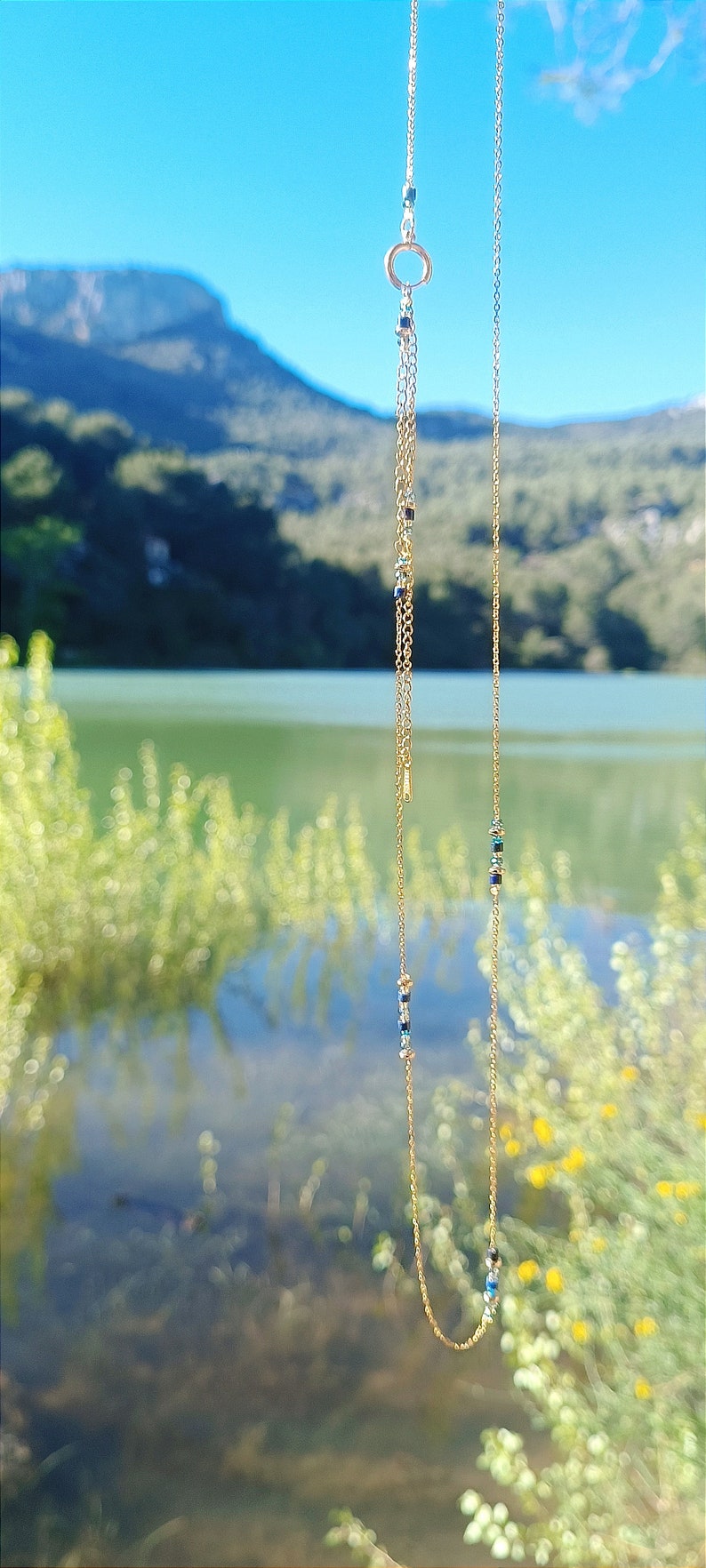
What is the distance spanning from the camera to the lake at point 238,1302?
1803 mm

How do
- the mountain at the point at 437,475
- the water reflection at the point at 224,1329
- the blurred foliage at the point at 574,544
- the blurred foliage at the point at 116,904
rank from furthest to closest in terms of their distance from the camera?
the mountain at the point at 437,475, the blurred foliage at the point at 574,544, the blurred foliage at the point at 116,904, the water reflection at the point at 224,1329

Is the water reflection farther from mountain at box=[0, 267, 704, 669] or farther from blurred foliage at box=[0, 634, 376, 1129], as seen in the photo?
mountain at box=[0, 267, 704, 669]

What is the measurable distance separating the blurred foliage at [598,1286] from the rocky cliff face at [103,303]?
31.0 metres

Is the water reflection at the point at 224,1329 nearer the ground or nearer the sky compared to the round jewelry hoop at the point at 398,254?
nearer the ground

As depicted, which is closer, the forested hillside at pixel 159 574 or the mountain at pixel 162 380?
the forested hillside at pixel 159 574

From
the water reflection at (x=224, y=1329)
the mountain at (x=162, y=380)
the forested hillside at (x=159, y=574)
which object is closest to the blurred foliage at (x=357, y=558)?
the forested hillside at (x=159, y=574)

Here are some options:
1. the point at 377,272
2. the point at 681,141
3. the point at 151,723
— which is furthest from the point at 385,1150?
the point at 151,723

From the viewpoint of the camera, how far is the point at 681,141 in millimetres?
4770

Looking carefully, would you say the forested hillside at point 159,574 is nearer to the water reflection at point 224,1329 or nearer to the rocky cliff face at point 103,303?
the rocky cliff face at point 103,303

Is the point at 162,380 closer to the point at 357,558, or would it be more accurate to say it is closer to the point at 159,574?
the point at 357,558

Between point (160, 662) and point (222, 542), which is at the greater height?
point (222, 542)

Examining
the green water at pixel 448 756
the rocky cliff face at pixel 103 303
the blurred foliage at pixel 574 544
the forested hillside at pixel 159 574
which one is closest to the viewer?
the green water at pixel 448 756

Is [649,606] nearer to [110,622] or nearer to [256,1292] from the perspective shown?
[110,622]

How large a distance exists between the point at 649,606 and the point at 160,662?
12385 mm
